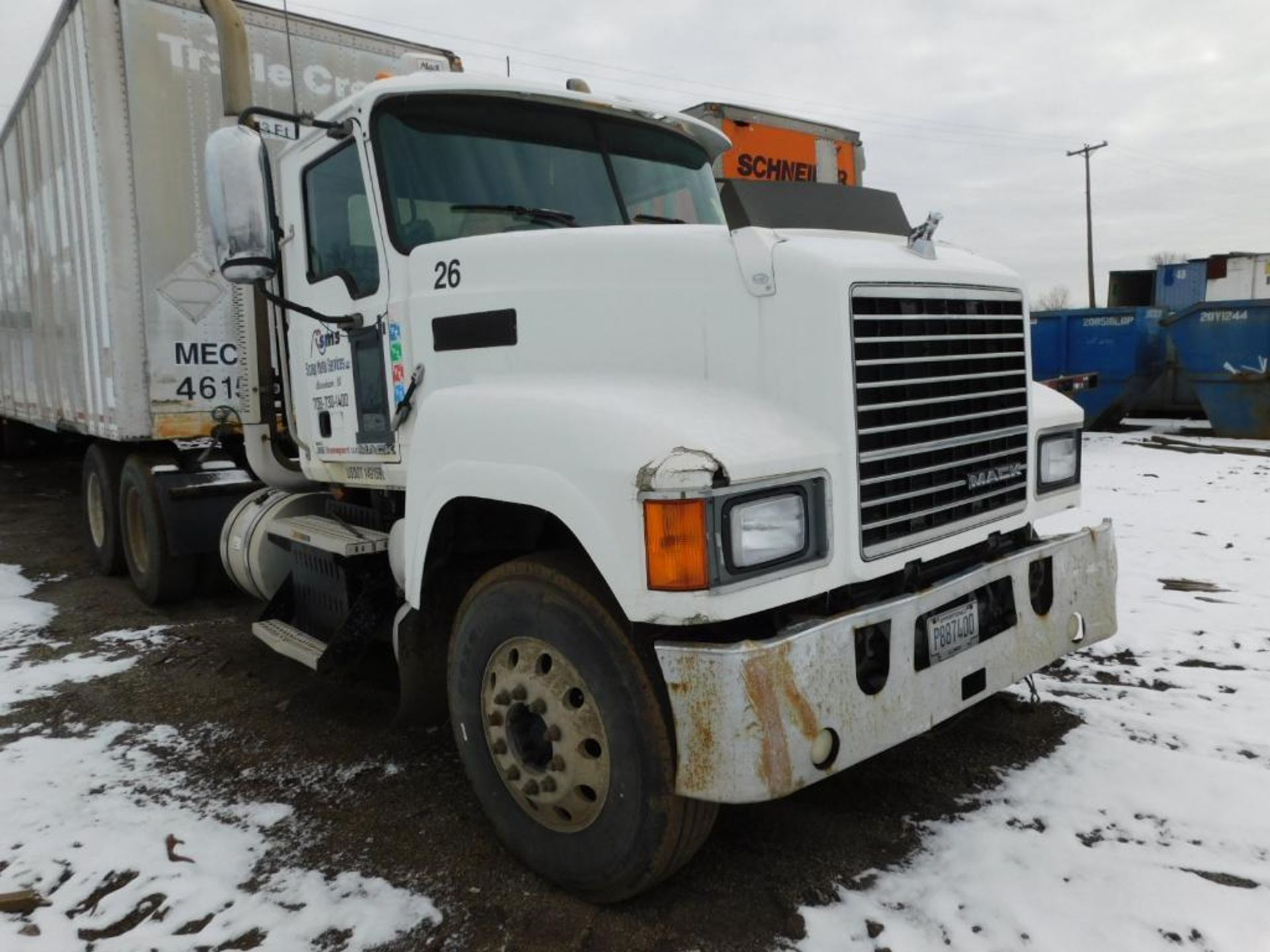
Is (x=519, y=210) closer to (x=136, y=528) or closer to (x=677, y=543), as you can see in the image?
(x=677, y=543)

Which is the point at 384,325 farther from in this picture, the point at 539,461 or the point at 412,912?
the point at 412,912

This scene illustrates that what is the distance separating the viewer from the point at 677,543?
2.30 metres

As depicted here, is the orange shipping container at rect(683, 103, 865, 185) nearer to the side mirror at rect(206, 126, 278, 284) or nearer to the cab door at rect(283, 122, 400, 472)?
the cab door at rect(283, 122, 400, 472)

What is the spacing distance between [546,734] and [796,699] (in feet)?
2.73

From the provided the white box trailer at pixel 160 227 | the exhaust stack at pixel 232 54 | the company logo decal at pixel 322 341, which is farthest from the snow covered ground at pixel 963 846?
the exhaust stack at pixel 232 54

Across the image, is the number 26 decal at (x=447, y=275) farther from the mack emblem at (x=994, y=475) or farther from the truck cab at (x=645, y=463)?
the mack emblem at (x=994, y=475)

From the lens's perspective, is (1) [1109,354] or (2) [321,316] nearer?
(2) [321,316]

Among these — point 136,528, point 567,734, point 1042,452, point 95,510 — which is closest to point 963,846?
point 567,734

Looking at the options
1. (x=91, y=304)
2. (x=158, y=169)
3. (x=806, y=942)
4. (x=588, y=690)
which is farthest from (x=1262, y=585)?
(x=91, y=304)

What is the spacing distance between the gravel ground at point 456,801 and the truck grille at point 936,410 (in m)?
1.05

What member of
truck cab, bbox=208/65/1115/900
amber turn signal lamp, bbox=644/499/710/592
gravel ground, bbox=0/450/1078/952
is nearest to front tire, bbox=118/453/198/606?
gravel ground, bbox=0/450/1078/952

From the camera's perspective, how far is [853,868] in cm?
289

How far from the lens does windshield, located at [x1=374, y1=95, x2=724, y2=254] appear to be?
11.4 ft

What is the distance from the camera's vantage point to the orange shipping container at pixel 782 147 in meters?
10.1
